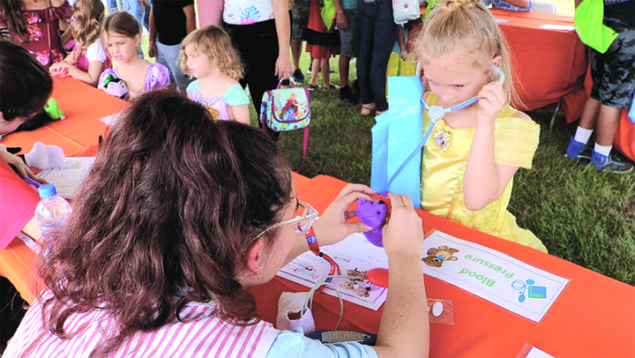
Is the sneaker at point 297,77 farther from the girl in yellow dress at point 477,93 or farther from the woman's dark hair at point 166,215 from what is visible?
the woman's dark hair at point 166,215

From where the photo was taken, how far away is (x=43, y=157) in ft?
5.46

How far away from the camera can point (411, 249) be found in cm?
94

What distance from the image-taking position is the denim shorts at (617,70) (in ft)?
8.91

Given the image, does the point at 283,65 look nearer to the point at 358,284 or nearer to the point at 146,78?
the point at 146,78

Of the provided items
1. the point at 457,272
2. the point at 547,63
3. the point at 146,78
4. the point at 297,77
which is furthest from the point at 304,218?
the point at 297,77

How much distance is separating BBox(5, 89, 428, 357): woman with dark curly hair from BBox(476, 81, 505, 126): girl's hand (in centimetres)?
68

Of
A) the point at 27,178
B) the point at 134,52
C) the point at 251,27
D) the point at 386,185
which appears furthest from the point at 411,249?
the point at 134,52

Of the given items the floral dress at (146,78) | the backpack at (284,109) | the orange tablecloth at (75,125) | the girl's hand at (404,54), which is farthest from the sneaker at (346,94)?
the orange tablecloth at (75,125)

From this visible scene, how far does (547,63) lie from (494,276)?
2873 mm

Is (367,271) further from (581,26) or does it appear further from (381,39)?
(381,39)

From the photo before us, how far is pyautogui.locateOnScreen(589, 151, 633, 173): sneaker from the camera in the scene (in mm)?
2973

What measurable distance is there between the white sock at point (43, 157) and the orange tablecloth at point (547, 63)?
9.95 feet

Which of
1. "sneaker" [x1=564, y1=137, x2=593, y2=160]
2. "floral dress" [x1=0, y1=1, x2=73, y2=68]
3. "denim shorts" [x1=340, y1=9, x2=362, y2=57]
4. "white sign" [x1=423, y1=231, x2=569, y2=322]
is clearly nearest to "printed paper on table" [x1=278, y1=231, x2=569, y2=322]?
"white sign" [x1=423, y1=231, x2=569, y2=322]

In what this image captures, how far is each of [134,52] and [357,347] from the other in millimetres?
2740
